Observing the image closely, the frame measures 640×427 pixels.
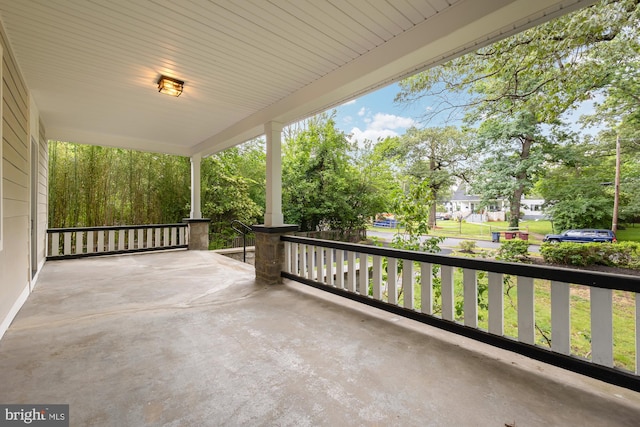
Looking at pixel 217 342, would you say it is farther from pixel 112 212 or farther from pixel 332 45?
pixel 112 212

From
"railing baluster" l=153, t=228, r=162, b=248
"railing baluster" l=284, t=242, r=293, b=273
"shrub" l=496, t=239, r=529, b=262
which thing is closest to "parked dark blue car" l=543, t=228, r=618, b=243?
"shrub" l=496, t=239, r=529, b=262

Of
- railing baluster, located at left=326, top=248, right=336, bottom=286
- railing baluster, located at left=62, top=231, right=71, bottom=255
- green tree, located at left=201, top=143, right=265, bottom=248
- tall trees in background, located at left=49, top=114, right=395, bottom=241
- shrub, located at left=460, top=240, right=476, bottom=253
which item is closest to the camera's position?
shrub, located at left=460, top=240, right=476, bottom=253

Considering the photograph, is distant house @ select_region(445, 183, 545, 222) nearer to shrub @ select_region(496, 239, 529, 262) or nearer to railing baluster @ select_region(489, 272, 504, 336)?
shrub @ select_region(496, 239, 529, 262)

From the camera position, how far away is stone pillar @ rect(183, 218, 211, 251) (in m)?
6.75

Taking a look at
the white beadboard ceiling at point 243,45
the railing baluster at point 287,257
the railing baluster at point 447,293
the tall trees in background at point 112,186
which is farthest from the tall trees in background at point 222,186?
the railing baluster at point 447,293

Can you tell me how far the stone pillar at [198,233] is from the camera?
675cm

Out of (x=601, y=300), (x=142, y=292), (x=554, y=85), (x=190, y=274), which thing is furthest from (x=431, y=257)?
(x=190, y=274)

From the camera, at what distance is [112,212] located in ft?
20.4

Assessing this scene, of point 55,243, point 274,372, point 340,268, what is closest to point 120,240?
point 55,243

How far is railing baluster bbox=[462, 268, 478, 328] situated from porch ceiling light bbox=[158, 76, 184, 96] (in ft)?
→ 11.6

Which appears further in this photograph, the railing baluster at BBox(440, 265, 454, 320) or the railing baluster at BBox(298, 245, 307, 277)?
the railing baluster at BBox(298, 245, 307, 277)

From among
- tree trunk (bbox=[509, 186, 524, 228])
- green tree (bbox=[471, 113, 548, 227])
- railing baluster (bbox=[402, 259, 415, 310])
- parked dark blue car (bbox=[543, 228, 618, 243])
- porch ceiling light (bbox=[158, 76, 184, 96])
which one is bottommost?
railing baluster (bbox=[402, 259, 415, 310])

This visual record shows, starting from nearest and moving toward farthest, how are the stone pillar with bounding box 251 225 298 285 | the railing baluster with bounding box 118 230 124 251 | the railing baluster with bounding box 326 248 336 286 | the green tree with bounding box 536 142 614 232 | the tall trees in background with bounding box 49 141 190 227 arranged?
the green tree with bounding box 536 142 614 232 < the railing baluster with bounding box 326 248 336 286 < the stone pillar with bounding box 251 225 298 285 < the tall trees in background with bounding box 49 141 190 227 < the railing baluster with bounding box 118 230 124 251

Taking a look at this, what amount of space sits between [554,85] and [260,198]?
748 centimetres
